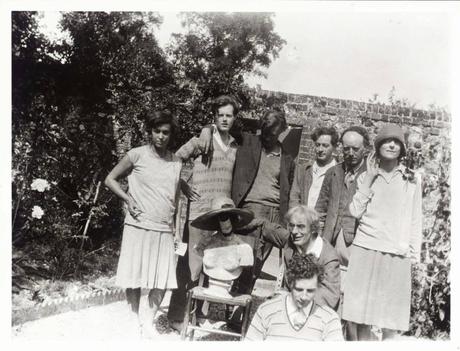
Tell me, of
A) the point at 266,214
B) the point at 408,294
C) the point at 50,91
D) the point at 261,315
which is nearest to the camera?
the point at 261,315

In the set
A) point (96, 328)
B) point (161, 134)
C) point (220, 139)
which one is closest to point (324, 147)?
point (220, 139)

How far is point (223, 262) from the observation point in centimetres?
339

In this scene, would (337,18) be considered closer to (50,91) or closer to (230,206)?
(230,206)

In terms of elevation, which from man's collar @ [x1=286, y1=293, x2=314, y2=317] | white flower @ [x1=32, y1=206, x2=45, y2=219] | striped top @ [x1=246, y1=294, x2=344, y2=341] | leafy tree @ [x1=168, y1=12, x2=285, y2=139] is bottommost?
striped top @ [x1=246, y1=294, x2=344, y2=341]

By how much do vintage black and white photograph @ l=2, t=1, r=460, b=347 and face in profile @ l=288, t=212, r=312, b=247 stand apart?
0.05 ft

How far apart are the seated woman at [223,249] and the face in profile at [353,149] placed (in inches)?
37.3

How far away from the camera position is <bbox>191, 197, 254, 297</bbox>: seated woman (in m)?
3.38

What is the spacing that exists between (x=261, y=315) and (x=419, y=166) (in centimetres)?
223

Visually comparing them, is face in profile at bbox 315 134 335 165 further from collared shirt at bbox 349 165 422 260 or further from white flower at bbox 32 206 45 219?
white flower at bbox 32 206 45 219

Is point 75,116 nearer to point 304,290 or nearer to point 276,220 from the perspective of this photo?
point 276,220

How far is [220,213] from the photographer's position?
11.3 ft

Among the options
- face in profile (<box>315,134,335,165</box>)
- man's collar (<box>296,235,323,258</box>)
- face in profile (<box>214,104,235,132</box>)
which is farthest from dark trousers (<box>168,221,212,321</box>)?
face in profile (<box>315,134,335,165</box>)

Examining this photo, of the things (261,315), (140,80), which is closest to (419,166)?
(261,315)

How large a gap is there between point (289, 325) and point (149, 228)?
4.03 ft
